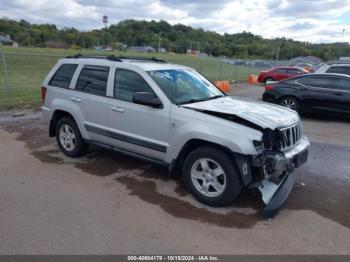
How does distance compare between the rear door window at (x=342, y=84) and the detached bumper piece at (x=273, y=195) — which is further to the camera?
the rear door window at (x=342, y=84)

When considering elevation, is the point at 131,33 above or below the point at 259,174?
above

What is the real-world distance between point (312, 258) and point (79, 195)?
9.50ft

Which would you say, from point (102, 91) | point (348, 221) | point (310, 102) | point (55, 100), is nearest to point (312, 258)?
point (348, 221)

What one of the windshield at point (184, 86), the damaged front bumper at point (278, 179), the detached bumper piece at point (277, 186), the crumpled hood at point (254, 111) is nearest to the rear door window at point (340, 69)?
the windshield at point (184, 86)

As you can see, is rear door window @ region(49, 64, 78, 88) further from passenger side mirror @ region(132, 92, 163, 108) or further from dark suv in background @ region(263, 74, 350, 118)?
dark suv in background @ region(263, 74, 350, 118)

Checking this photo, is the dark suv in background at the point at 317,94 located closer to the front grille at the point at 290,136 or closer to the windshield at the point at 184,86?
the windshield at the point at 184,86

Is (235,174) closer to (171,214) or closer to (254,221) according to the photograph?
(254,221)

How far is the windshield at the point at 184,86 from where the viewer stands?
484 cm

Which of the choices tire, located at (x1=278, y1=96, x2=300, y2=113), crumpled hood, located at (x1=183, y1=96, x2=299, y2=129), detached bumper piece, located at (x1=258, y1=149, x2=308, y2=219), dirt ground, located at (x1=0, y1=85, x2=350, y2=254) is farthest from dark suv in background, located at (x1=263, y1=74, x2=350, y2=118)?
detached bumper piece, located at (x1=258, y1=149, x2=308, y2=219)

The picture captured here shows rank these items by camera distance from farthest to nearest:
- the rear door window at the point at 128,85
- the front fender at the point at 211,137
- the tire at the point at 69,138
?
1. the tire at the point at 69,138
2. the rear door window at the point at 128,85
3. the front fender at the point at 211,137

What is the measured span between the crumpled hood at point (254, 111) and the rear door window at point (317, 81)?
6379mm

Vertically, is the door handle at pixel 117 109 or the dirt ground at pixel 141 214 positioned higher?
the door handle at pixel 117 109

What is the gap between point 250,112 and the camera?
4430 millimetres

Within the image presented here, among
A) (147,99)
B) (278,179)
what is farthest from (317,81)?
(147,99)
